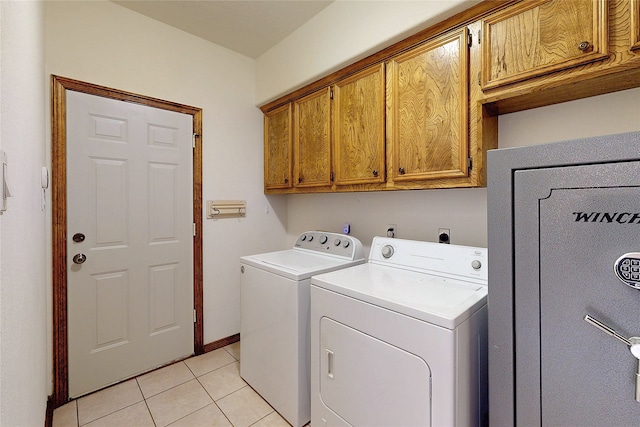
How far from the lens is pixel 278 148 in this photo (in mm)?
2713

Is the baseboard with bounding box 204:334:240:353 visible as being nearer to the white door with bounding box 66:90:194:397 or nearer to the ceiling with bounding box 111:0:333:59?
the white door with bounding box 66:90:194:397

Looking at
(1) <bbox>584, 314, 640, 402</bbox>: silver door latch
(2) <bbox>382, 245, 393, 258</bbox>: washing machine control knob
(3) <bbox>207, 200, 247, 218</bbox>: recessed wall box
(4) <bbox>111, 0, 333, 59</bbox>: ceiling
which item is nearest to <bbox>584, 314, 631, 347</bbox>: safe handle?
(1) <bbox>584, 314, 640, 402</bbox>: silver door latch

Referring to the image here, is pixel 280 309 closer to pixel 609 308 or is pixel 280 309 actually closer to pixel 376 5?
pixel 609 308

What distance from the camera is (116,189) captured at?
6.88 feet

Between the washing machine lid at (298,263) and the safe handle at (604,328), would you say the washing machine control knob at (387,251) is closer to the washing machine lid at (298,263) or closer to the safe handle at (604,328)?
the washing machine lid at (298,263)

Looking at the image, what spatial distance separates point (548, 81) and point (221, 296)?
2.67m

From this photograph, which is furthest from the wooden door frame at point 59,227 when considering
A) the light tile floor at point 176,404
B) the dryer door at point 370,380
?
the dryer door at point 370,380

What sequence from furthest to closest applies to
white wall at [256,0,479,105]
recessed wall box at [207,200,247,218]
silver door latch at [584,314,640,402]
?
recessed wall box at [207,200,247,218] → white wall at [256,0,479,105] → silver door latch at [584,314,640,402]

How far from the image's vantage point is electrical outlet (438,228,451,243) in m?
1.87

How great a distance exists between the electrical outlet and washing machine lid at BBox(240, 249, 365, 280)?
1.75ft

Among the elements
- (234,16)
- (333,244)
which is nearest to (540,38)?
(333,244)

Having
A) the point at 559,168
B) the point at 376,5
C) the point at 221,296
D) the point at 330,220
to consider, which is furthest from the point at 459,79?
the point at 221,296

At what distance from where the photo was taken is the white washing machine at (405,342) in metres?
1.07

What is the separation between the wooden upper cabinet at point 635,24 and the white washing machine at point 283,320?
1566 millimetres
